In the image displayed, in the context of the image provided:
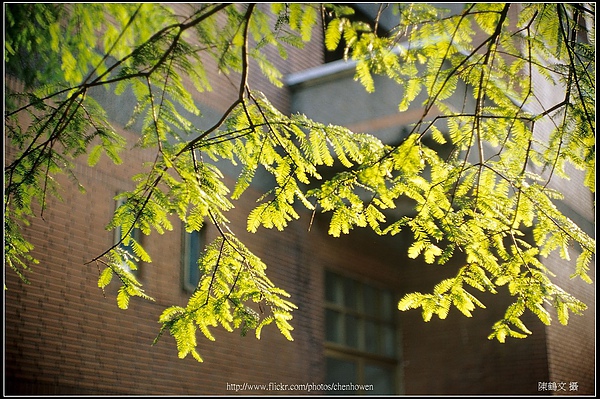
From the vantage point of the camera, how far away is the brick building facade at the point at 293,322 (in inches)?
280

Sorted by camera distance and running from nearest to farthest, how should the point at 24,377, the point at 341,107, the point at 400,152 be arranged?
the point at 400,152 < the point at 24,377 < the point at 341,107

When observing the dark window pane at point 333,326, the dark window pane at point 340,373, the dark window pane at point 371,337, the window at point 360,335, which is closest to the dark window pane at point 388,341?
the window at point 360,335

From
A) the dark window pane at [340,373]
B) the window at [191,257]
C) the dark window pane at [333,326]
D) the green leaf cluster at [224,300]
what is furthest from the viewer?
the dark window pane at [333,326]

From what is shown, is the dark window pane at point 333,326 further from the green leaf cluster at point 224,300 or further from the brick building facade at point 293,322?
the green leaf cluster at point 224,300

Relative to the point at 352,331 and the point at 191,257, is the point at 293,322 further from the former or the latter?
the point at 191,257

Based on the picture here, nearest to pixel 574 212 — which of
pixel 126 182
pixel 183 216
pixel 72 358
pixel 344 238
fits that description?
pixel 344 238

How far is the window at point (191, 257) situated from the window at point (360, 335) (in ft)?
8.41

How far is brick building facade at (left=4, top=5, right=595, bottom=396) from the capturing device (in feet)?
23.3

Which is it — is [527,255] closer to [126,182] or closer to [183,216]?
[183,216]

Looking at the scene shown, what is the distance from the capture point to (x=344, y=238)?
11.2m

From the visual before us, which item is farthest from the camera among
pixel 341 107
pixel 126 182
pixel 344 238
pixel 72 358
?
pixel 344 238

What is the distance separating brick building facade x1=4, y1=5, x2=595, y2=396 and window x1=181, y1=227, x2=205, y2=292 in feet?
0.24

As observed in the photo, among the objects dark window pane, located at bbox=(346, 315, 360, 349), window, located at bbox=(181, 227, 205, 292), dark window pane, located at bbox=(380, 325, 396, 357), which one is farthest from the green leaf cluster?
dark window pane, located at bbox=(380, 325, 396, 357)

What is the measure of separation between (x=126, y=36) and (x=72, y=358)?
143 inches
